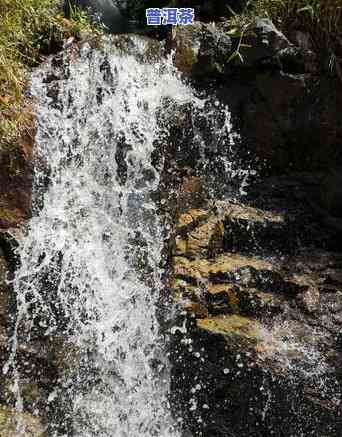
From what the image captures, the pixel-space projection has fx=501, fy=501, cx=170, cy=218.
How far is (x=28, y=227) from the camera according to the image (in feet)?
16.0

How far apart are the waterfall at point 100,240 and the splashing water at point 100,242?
0.4 inches

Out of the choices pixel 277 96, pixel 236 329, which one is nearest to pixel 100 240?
pixel 236 329

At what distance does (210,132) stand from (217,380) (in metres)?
2.74

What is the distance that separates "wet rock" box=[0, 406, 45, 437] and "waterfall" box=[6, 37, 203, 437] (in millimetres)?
150

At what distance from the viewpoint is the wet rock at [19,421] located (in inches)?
161

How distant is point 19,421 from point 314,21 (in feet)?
16.6

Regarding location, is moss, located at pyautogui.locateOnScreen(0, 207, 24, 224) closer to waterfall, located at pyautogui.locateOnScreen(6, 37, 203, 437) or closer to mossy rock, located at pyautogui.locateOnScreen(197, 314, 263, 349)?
waterfall, located at pyautogui.locateOnScreen(6, 37, 203, 437)

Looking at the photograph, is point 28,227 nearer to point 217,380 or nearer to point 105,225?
point 105,225

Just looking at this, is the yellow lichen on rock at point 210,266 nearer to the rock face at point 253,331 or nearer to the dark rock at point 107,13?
the rock face at point 253,331

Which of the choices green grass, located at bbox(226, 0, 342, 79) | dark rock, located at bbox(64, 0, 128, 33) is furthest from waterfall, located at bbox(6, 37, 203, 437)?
dark rock, located at bbox(64, 0, 128, 33)

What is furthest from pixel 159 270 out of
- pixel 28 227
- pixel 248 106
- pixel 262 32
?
pixel 262 32

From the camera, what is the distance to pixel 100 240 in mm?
5020

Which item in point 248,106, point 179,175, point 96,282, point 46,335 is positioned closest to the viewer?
point 46,335

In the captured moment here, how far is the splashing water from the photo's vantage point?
14.5ft
